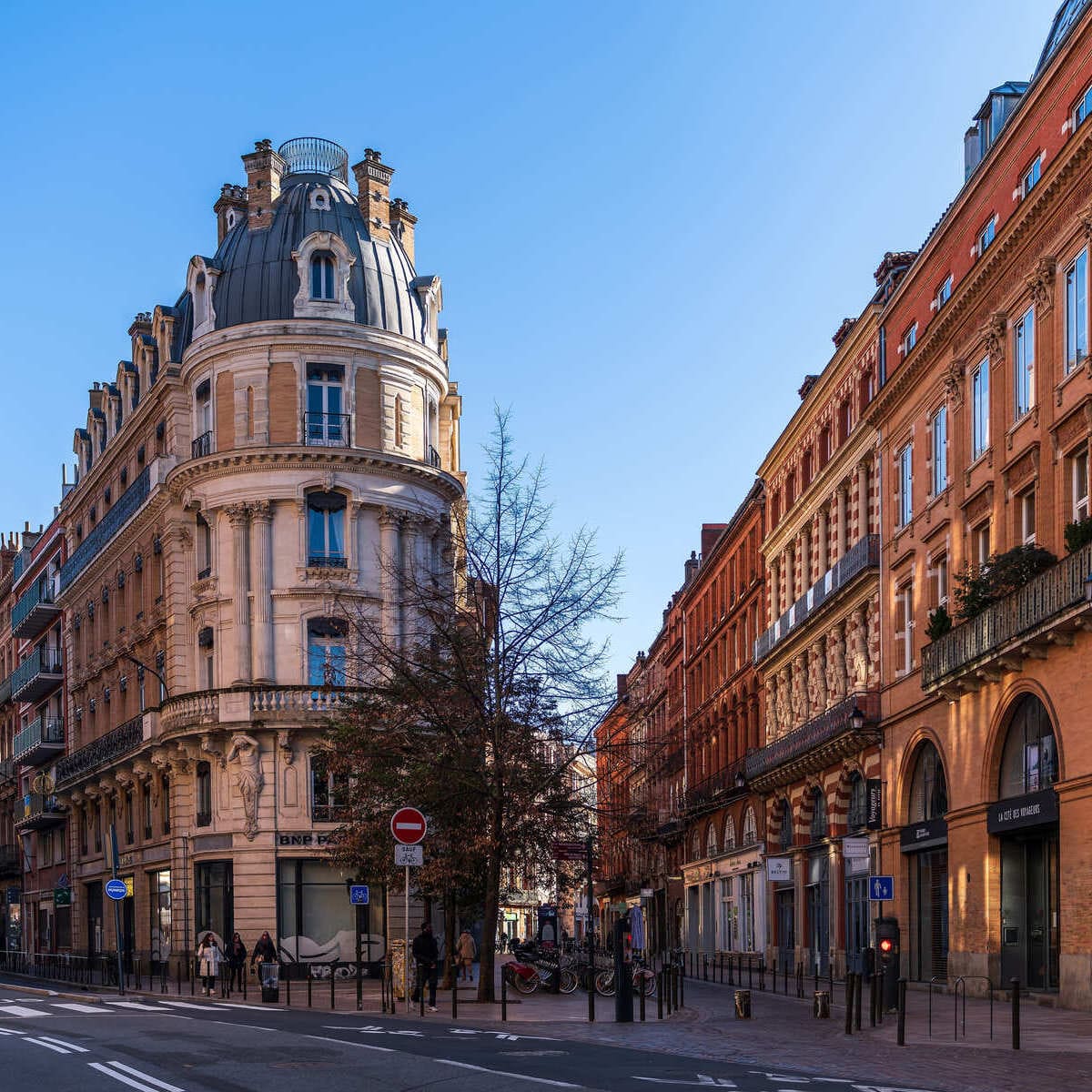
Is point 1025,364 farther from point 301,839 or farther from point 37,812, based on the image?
point 37,812

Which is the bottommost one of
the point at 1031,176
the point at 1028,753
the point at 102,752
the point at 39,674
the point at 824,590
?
the point at 102,752

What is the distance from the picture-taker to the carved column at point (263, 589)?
47.8 metres

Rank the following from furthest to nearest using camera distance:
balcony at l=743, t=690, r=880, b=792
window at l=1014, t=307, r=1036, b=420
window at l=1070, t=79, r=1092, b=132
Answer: balcony at l=743, t=690, r=880, b=792, window at l=1014, t=307, r=1036, b=420, window at l=1070, t=79, r=1092, b=132

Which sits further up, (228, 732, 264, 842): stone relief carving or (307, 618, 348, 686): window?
(307, 618, 348, 686): window

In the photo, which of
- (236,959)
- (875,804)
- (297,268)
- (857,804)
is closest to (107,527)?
(297,268)

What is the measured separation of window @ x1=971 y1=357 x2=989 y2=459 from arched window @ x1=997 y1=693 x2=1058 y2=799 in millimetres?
5580

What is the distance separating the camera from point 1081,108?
2756 cm

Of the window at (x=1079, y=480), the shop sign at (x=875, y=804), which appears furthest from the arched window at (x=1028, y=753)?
the shop sign at (x=875, y=804)

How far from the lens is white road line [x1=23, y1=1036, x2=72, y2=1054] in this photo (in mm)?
18922

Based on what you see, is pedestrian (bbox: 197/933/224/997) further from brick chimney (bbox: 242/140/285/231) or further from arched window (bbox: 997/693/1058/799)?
brick chimney (bbox: 242/140/285/231)

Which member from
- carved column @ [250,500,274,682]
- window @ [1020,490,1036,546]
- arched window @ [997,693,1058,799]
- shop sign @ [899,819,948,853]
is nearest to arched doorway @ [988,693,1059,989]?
arched window @ [997,693,1058,799]

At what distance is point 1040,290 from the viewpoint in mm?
29203

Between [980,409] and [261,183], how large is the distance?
1084 inches

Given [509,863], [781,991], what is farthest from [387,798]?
[781,991]
